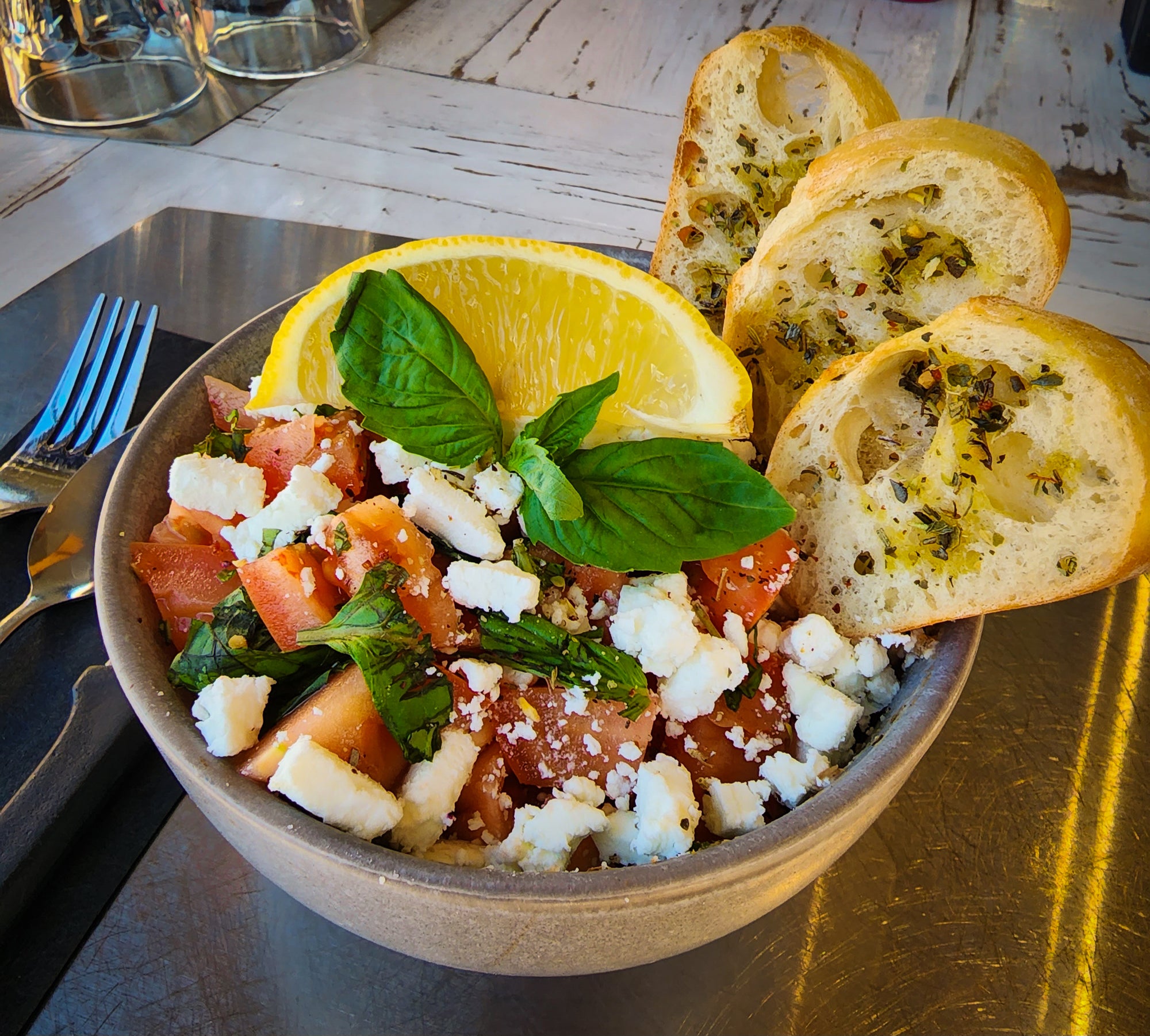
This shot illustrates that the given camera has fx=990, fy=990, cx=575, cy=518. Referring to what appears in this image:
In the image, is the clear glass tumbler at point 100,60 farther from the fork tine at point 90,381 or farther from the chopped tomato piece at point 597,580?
the chopped tomato piece at point 597,580

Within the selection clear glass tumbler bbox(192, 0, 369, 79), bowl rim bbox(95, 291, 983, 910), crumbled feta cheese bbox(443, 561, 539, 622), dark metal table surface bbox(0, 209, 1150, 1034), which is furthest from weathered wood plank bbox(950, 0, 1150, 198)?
crumbled feta cheese bbox(443, 561, 539, 622)

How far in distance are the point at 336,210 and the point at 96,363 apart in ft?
3.06

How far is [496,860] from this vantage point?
80 cm

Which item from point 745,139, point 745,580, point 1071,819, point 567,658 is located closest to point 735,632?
point 745,580

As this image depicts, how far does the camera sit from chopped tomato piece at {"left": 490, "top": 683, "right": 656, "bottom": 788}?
2.81ft

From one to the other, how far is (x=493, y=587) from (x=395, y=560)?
93 millimetres

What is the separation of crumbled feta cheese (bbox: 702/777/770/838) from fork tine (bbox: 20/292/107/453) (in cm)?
110

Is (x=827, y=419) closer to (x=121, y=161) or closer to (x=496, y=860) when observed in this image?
(x=496, y=860)

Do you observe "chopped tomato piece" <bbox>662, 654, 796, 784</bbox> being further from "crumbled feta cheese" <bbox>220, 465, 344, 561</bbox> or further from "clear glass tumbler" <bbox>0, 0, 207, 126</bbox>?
"clear glass tumbler" <bbox>0, 0, 207, 126</bbox>

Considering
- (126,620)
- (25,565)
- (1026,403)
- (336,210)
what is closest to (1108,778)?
(1026,403)

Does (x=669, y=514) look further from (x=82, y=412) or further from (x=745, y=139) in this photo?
(x=82, y=412)

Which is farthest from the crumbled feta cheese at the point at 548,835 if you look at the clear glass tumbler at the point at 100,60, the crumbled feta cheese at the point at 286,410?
the clear glass tumbler at the point at 100,60

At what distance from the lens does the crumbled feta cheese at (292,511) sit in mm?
900

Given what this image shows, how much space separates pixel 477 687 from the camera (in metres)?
0.85
